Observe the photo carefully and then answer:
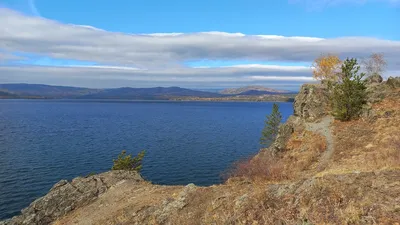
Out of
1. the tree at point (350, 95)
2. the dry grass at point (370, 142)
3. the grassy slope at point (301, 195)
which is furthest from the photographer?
the tree at point (350, 95)

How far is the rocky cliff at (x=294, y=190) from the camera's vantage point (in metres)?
15.7

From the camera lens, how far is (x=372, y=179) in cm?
1808

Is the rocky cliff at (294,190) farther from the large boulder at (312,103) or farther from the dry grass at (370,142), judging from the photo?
the large boulder at (312,103)

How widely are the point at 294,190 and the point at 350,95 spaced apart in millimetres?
31210

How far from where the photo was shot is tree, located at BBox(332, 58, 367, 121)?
144ft

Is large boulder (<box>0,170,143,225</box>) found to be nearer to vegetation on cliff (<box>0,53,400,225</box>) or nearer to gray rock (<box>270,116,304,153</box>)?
vegetation on cliff (<box>0,53,400,225</box>)

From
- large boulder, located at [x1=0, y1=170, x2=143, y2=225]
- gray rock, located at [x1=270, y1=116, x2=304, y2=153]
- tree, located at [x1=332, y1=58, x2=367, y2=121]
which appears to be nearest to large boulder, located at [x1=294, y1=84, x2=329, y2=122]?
gray rock, located at [x1=270, y1=116, x2=304, y2=153]

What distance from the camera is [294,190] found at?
19047mm

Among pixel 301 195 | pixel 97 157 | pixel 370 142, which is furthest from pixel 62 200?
pixel 97 157

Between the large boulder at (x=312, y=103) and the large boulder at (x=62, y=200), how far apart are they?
38319mm

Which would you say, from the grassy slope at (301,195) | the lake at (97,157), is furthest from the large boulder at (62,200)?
the lake at (97,157)

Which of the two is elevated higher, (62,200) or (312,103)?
(312,103)

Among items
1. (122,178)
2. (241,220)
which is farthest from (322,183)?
(122,178)

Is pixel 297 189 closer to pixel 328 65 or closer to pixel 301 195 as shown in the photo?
pixel 301 195
